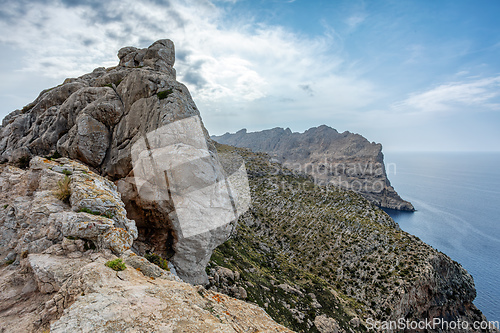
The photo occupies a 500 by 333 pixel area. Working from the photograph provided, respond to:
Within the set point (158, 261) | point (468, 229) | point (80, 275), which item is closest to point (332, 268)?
point (158, 261)

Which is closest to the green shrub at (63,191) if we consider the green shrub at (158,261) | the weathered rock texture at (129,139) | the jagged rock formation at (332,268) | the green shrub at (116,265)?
the weathered rock texture at (129,139)

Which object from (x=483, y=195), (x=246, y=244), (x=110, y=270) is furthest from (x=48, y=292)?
(x=483, y=195)

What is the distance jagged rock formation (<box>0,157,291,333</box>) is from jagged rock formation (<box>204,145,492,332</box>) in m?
12.4

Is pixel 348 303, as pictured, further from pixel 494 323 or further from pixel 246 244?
pixel 494 323

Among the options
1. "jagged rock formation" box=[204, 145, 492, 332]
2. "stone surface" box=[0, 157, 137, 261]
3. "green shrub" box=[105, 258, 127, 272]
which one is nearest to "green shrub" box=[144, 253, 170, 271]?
"stone surface" box=[0, 157, 137, 261]

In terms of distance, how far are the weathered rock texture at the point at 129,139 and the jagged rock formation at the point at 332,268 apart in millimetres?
7004

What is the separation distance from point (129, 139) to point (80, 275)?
37.3 feet

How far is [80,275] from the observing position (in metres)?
6.63

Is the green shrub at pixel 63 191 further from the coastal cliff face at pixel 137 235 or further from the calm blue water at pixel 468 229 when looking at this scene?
the calm blue water at pixel 468 229

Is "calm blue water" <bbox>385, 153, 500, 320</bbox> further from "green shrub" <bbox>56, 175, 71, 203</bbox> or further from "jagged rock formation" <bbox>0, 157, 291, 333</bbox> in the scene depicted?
"green shrub" <bbox>56, 175, 71, 203</bbox>

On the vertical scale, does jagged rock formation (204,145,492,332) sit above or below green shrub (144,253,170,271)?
below

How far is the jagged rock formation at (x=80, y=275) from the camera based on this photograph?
5660mm

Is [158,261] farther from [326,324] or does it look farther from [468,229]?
[468,229]

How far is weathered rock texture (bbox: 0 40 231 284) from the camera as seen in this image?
567 inches
